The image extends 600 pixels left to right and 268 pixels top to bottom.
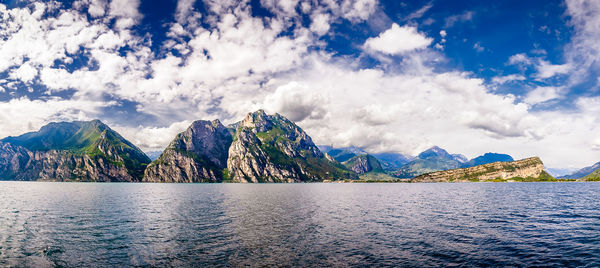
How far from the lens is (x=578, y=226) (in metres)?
50.4

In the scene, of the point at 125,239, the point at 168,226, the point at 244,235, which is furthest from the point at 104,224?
the point at 244,235

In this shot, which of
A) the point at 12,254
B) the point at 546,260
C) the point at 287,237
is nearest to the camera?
the point at 546,260

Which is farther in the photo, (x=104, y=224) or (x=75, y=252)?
(x=104, y=224)

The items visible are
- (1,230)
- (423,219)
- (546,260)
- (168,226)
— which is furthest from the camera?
(423,219)

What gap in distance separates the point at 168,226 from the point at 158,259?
2371 centimetres

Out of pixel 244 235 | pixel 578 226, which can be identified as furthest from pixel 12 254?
pixel 578 226

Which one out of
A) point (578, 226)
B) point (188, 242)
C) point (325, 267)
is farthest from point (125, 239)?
point (578, 226)

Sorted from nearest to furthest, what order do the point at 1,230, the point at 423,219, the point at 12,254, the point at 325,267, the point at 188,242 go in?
the point at 325,267
the point at 12,254
the point at 188,242
the point at 1,230
the point at 423,219

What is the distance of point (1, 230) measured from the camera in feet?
158

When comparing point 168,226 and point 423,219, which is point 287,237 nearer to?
point 168,226

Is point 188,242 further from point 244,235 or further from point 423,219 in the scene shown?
point 423,219

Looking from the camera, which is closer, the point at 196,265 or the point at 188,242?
the point at 196,265

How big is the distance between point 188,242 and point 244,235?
8486 millimetres

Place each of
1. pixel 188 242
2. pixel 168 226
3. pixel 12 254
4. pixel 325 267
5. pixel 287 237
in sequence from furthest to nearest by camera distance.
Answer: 1. pixel 168 226
2. pixel 287 237
3. pixel 188 242
4. pixel 12 254
5. pixel 325 267
